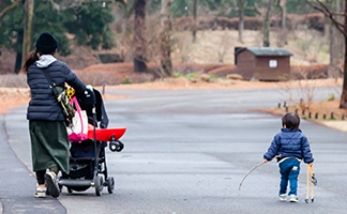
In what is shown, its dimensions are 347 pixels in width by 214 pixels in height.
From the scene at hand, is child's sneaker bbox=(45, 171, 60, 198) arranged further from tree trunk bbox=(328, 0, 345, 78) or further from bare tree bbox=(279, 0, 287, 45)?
bare tree bbox=(279, 0, 287, 45)

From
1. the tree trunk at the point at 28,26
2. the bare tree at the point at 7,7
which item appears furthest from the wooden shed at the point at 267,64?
the bare tree at the point at 7,7

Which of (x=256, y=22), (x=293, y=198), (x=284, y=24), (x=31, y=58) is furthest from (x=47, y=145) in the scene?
(x=256, y=22)

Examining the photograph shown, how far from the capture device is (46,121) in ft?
28.9

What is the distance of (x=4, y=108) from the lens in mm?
27469

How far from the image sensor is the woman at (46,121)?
878 cm

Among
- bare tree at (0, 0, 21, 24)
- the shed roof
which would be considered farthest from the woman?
the shed roof

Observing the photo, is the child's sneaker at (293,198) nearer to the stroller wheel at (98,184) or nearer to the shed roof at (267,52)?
the stroller wheel at (98,184)

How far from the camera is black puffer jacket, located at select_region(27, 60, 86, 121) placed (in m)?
8.78

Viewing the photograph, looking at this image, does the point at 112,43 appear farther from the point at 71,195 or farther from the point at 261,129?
the point at 71,195

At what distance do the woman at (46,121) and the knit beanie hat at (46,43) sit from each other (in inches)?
3.7

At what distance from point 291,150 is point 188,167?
430cm

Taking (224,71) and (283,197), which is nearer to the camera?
(283,197)

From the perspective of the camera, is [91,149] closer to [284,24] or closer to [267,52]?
[267,52]

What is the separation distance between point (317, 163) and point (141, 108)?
48.8 feet
